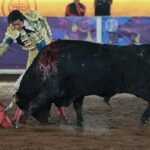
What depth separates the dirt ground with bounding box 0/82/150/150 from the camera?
762 cm

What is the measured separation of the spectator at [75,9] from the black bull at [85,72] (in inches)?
227

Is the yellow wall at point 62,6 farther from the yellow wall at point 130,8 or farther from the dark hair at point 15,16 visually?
the dark hair at point 15,16

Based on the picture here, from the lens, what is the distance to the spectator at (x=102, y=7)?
1504 cm

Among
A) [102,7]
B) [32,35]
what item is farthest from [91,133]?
[102,7]

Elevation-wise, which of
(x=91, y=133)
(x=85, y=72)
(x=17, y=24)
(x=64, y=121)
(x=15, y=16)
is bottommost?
(x=64, y=121)

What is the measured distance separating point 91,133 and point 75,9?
662cm

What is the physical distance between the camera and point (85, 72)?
9016 millimetres

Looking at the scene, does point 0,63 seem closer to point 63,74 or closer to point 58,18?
point 58,18

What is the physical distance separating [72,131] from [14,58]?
5.69 meters

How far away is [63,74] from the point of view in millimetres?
8984

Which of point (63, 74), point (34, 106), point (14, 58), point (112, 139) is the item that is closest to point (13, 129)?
point (34, 106)

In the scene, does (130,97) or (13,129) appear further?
(130,97)

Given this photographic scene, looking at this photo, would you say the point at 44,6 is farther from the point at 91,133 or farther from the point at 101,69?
the point at 91,133

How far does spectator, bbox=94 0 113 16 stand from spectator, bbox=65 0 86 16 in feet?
0.98
